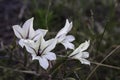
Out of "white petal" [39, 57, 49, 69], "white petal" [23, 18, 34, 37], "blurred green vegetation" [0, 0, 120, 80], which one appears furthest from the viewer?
"blurred green vegetation" [0, 0, 120, 80]

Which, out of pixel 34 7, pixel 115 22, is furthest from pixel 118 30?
pixel 34 7

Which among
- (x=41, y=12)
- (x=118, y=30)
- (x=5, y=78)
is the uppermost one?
(x=41, y=12)

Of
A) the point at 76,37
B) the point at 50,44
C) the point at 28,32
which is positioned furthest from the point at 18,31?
the point at 76,37

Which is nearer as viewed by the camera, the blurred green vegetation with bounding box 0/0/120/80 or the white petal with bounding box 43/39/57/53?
the white petal with bounding box 43/39/57/53

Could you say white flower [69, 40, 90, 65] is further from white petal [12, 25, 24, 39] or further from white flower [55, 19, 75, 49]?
white petal [12, 25, 24, 39]

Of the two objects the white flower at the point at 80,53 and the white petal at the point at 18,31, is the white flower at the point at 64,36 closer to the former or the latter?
the white flower at the point at 80,53

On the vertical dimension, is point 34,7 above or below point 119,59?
above

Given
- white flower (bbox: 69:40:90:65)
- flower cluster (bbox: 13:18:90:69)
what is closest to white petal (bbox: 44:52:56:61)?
flower cluster (bbox: 13:18:90:69)

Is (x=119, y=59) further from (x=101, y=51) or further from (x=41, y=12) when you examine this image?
(x=41, y=12)
